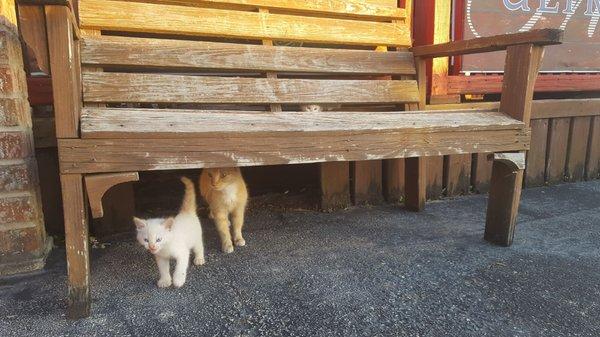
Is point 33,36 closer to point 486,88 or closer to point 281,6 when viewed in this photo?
point 281,6

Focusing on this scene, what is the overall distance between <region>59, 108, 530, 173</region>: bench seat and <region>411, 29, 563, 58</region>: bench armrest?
0.35 m

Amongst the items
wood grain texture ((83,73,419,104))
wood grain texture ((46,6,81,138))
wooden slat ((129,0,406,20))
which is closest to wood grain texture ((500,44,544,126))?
wood grain texture ((83,73,419,104))

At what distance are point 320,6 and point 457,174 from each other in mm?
1764

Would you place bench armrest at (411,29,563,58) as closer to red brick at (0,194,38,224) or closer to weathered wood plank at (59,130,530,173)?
Answer: weathered wood plank at (59,130,530,173)

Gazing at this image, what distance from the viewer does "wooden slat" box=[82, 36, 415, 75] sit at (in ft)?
6.67

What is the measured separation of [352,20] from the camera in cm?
269

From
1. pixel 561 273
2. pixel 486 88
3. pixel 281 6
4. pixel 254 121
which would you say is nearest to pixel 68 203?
pixel 254 121

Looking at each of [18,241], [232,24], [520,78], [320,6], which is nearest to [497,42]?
[520,78]

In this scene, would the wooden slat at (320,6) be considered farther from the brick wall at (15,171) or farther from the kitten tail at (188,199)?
the kitten tail at (188,199)

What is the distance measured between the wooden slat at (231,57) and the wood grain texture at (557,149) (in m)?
1.74

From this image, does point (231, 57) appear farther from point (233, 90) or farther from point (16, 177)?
point (16, 177)

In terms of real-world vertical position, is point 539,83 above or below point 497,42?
below

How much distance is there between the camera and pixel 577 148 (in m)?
3.78

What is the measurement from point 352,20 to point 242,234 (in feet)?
4.96
